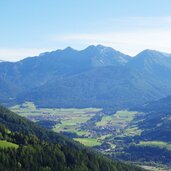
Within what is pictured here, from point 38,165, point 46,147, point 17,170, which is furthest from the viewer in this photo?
point 46,147

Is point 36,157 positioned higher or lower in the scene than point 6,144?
lower

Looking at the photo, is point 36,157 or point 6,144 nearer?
point 36,157

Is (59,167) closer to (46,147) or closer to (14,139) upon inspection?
(46,147)

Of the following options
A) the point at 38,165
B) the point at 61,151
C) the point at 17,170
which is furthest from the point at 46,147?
the point at 17,170

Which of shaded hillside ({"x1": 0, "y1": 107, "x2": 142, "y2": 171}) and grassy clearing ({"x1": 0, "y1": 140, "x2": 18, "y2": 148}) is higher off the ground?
grassy clearing ({"x1": 0, "y1": 140, "x2": 18, "y2": 148})

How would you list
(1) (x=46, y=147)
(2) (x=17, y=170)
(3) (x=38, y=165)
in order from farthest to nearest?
(1) (x=46, y=147)
(3) (x=38, y=165)
(2) (x=17, y=170)

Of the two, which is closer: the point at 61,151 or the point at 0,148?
the point at 0,148

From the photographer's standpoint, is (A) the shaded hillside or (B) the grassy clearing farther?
(B) the grassy clearing

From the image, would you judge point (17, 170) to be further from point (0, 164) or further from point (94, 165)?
point (94, 165)

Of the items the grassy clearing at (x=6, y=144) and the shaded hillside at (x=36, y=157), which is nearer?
the shaded hillside at (x=36, y=157)

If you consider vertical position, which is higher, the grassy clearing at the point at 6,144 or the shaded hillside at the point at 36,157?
the grassy clearing at the point at 6,144
